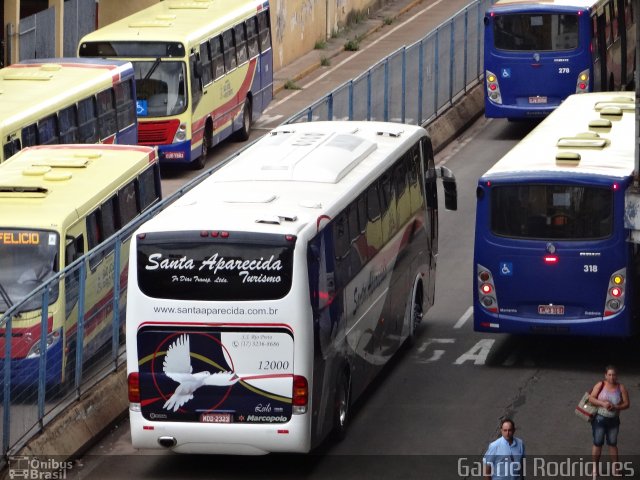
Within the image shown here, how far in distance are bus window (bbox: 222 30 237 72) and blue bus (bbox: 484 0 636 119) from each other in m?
5.34

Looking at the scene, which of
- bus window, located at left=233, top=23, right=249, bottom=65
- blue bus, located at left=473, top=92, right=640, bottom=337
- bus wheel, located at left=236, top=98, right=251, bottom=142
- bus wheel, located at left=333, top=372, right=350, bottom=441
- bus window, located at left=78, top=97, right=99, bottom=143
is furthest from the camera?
bus wheel, located at left=236, top=98, right=251, bottom=142

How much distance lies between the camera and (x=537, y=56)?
1348 inches

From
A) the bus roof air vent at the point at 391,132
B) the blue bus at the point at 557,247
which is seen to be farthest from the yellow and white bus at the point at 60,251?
the blue bus at the point at 557,247

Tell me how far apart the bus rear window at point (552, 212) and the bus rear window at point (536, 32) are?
13657mm

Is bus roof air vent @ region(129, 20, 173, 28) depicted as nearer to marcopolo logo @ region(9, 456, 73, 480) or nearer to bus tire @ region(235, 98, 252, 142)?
bus tire @ region(235, 98, 252, 142)

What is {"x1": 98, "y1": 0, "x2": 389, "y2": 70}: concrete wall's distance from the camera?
41.7 metres

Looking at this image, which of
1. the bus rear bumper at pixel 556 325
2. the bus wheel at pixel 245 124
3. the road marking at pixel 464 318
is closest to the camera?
the bus rear bumper at pixel 556 325

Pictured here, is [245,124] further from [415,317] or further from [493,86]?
[415,317]

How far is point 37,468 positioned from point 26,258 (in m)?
3.42

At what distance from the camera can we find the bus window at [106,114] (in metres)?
29.4

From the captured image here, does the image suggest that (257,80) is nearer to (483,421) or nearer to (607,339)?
(607,339)

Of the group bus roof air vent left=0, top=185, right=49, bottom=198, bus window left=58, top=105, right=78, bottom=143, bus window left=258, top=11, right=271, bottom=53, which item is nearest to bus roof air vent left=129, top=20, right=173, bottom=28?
bus window left=258, top=11, right=271, bottom=53

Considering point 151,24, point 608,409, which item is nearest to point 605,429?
point 608,409

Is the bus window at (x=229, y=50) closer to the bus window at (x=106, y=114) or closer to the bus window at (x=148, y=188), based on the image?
the bus window at (x=106, y=114)
